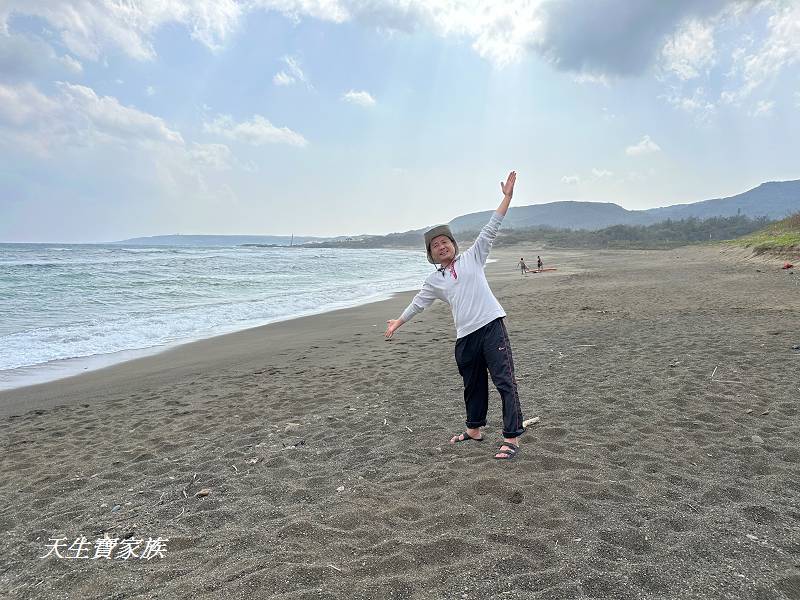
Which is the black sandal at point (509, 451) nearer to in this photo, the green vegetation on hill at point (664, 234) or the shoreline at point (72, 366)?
the shoreline at point (72, 366)

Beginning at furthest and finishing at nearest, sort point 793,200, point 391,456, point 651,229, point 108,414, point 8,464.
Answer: point 793,200 < point 651,229 < point 108,414 < point 8,464 < point 391,456

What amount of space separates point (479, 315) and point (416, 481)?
4.52 ft

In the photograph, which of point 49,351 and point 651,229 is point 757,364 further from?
point 651,229

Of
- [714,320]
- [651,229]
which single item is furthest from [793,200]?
[714,320]

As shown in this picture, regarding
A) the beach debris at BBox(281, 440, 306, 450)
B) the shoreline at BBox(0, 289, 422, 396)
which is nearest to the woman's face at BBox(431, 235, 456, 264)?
the beach debris at BBox(281, 440, 306, 450)

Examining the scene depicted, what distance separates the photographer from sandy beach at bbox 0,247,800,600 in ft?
8.20

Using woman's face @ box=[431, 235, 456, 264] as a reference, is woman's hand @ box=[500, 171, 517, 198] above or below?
above

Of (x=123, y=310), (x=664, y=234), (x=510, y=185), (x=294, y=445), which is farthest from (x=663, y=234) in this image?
(x=294, y=445)

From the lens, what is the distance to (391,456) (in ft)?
13.2

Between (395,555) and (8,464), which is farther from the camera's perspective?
(8,464)

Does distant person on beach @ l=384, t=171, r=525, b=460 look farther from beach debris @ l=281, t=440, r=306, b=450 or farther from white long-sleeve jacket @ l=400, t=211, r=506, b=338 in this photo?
beach debris @ l=281, t=440, r=306, b=450

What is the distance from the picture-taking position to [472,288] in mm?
3779

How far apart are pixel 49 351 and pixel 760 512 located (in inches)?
465

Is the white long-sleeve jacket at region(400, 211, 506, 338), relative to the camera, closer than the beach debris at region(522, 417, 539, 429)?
Yes
